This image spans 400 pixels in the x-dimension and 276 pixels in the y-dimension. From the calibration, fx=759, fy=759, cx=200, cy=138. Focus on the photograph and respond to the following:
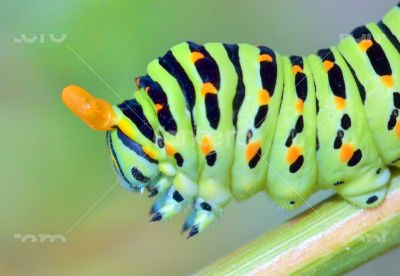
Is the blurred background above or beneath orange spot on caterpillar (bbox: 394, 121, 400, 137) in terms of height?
above

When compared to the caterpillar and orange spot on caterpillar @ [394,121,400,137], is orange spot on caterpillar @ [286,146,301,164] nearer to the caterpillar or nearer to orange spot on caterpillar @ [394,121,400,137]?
the caterpillar

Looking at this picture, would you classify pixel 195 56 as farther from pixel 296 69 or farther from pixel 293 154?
pixel 293 154

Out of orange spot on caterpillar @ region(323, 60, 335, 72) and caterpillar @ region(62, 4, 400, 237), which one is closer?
caterpillar @ region(62, 4, 400, 237)

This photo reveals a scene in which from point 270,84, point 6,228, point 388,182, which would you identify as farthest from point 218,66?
point 6,228

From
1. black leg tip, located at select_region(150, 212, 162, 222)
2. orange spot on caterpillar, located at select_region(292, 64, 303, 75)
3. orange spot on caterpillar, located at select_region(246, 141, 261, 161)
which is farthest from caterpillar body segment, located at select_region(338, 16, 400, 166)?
black leg tip, located at select_region(150, 212, 162, 222)

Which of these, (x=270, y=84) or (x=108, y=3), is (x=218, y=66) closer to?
(x=270, y=84)

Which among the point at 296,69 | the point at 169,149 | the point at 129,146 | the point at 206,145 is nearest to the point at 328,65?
the point at 296,69

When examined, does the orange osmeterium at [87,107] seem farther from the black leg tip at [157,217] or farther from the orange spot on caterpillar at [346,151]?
the orange spot on caterpillar at [346,151]
